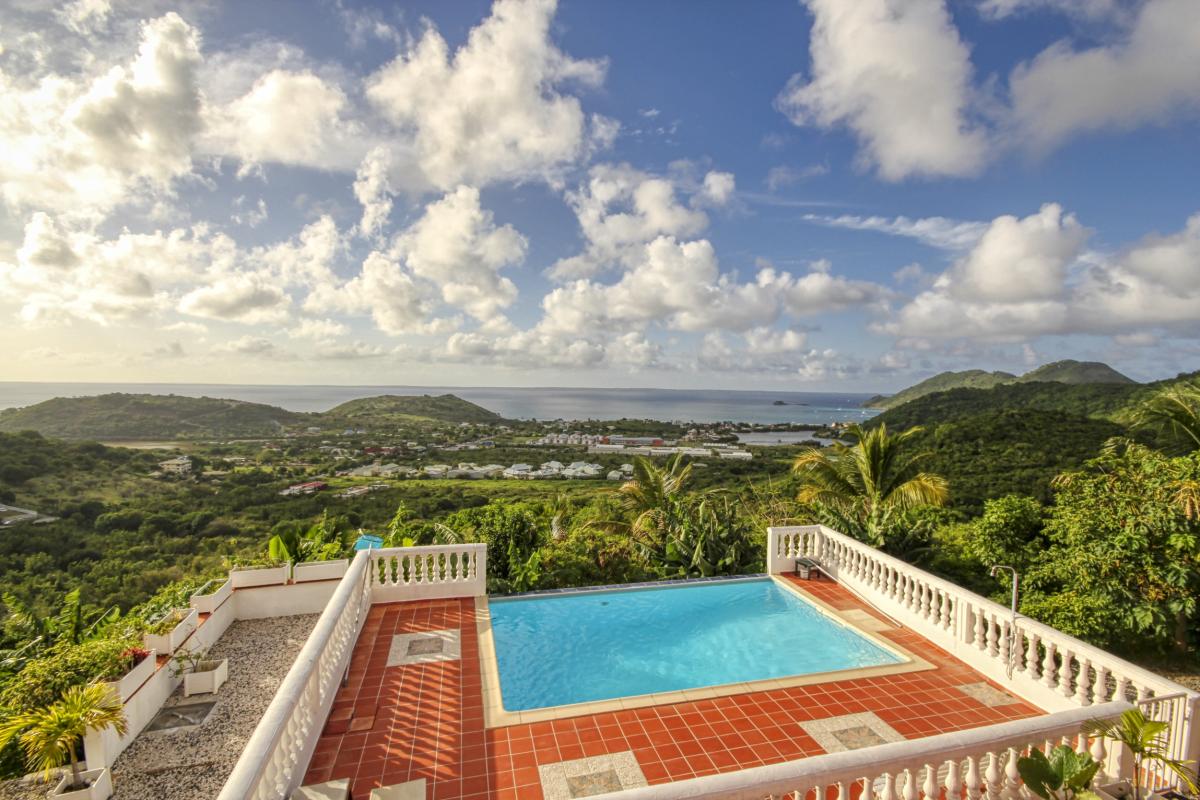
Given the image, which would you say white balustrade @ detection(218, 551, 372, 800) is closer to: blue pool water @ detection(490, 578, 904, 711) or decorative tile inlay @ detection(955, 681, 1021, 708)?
blue pool water @ detection(490, 578, 904, 711)

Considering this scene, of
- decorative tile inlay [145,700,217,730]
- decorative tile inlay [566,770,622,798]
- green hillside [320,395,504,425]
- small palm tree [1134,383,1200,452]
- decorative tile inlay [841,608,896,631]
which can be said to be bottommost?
green hillside [320,395,504,425]

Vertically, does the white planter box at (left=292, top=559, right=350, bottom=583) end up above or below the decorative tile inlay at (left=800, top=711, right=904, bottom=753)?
below

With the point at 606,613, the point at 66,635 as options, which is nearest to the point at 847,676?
the point at 606,613

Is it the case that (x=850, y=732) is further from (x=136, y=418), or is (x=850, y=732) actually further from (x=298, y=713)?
(x=136, y=418)

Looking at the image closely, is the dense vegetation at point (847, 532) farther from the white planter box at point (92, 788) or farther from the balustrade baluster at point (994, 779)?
the balustrade baluster at point (994, 779)

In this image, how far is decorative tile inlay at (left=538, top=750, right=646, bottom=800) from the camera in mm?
3881

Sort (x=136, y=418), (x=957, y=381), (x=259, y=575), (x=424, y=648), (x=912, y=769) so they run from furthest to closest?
(x=957, y=381), (x=136, y=418), (x=259, y=575), (x=424, y=648), (x=912, y=769)

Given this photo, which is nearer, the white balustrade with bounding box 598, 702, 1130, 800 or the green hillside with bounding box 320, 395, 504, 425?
the white balustrade with bounding box 598, 702, 1130, 800

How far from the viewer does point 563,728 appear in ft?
15.4

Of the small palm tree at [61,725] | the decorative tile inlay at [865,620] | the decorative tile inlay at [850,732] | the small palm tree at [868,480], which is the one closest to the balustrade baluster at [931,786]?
the decorative tile inlay at [850,732]

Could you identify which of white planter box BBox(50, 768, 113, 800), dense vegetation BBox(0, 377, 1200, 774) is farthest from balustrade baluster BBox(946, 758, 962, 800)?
white planter box BBox(50, 768, 113, 800)

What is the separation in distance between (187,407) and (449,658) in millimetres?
62305

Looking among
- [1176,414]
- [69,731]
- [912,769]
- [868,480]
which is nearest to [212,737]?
[69,731]

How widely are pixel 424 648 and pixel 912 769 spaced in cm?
496
